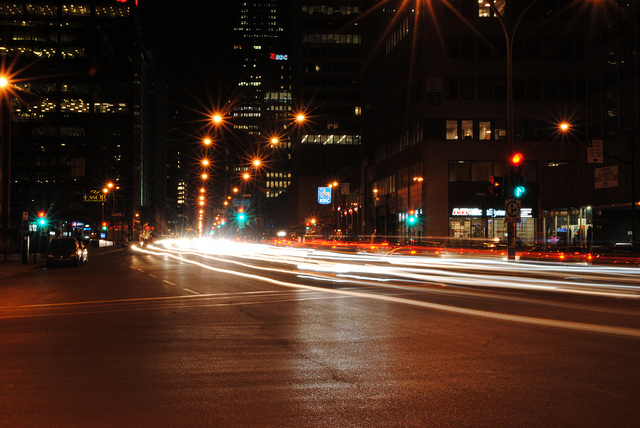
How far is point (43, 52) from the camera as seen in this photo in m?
121

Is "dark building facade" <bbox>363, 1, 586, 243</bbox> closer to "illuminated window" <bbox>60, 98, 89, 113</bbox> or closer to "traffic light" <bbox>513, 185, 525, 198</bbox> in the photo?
"traffic light" <bbox>513, 185, 525, 198</bbox>

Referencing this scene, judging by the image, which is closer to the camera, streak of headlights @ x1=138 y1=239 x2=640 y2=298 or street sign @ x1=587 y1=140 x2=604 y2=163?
streak of headlights @ x1=138 y1=239 x2=640 y2=298

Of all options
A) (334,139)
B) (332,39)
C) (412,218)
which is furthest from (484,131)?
(332,39)

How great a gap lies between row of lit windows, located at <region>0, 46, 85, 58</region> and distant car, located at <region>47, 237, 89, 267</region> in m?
105

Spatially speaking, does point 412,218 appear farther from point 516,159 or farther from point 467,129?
point 516,159

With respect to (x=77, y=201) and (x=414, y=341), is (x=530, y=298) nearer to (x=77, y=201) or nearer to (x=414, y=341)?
(x=414, y=341)

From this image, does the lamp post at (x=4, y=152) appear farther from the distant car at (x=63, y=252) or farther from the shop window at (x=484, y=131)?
the shop window at (x=484, y=131)

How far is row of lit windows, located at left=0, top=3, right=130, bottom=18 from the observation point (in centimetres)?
12031

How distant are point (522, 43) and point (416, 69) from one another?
10738mm

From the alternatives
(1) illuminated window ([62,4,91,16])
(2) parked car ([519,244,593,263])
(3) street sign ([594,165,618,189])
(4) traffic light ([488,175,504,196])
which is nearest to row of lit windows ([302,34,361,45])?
(1) illuminated window ([62,4,91,16])

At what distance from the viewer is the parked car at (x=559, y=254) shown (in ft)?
92.0

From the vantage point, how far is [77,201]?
12169 centimetres

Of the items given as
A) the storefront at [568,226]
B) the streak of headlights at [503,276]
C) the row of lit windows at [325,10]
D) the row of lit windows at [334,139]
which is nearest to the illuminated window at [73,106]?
the row of lit windows at [334,139]

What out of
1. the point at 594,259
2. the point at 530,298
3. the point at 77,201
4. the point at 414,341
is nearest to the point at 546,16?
the point at 594,259
